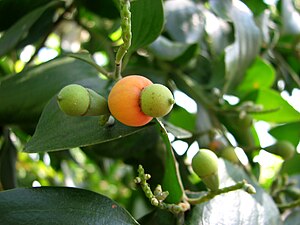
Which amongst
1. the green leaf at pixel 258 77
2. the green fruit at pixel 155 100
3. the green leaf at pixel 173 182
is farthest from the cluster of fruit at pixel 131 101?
the green leaf at pixel 258 77

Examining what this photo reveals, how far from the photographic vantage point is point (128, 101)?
65 cm

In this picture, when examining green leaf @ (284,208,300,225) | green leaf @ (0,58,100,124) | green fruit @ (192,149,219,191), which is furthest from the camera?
green leaf @ (284,208,300,225)

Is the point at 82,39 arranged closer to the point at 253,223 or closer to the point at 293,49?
the point at 293,49

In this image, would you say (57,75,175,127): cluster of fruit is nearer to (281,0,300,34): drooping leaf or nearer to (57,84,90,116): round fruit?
(57,84,90,116): round fruit

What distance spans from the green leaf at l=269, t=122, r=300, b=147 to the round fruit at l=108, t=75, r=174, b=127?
704 millimetres

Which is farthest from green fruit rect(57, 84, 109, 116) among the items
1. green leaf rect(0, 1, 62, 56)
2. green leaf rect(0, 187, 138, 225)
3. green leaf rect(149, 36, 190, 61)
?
green leaf rect(149, 36, 190, 61)

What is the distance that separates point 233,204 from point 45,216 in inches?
11.2

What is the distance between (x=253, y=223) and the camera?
2.68 feet

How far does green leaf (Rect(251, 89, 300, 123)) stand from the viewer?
1.26 m

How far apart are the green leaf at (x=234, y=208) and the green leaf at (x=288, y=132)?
14.9 inches

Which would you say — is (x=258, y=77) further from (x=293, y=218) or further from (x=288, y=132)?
(x=293, y=218)

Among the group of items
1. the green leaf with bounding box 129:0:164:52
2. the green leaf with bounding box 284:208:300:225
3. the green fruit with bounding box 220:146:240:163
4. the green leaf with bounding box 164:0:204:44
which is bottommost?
the green leaf with bounding box 284:208:300:225

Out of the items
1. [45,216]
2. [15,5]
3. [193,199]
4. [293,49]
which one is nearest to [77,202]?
[45,216]

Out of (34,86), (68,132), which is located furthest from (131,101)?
(34,86)
